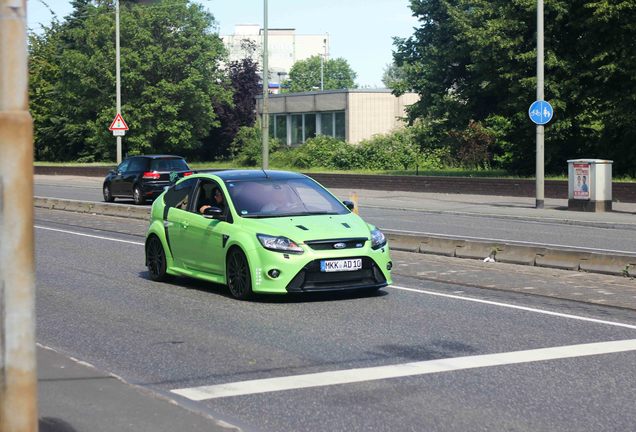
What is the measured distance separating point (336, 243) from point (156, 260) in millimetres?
3201

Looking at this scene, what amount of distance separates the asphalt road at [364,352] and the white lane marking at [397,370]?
0.7 inches

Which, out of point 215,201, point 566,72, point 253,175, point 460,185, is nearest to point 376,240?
point 253,175

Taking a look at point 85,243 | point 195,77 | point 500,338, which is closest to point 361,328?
point 500,338

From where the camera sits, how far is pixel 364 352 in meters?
9.04

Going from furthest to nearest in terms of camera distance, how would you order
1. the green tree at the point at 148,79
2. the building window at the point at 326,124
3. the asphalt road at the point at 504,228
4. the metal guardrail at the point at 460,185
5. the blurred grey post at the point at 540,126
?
the green tree at the point at 148,79, the building window at the point at 326,124, the metal guardrail at the point at 460,185, the blurred grey post at the point at 540,126, the asphalt road at the point at 504,228

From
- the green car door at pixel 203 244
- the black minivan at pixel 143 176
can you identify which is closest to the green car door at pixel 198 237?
the green car door at pixel 203 244

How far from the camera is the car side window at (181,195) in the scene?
13.8 m

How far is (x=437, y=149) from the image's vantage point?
180ft

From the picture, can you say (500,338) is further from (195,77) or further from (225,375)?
(195,77)

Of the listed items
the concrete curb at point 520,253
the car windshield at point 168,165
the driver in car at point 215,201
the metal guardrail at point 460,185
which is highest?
the car windshield at point 168,165

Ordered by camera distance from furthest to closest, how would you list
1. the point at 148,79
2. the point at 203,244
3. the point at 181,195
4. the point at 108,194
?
1. the point at 148,79
2. the point at 108,194
3. the point at 181,195
4. the point at 203,244

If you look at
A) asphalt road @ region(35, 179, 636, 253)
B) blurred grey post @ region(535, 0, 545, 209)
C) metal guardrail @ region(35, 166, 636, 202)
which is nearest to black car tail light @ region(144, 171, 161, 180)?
asphalt road @ region(35, 179, 636, 253)

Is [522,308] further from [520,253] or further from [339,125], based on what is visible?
[339,125]

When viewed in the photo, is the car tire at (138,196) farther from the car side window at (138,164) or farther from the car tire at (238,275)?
the car tire at (238,275)
